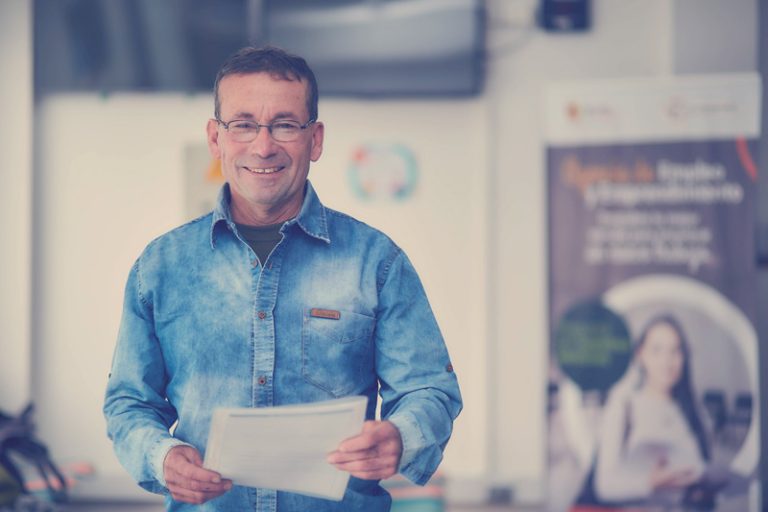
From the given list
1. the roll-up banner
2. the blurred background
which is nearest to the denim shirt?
the roll-up banner

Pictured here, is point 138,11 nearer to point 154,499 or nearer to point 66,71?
point 66,71

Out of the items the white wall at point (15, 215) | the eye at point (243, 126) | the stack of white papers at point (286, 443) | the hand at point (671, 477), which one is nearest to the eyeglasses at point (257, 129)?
the eye at point (243, 126)

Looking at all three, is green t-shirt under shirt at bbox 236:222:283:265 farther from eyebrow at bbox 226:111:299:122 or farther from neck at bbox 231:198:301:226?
eyebrow at bbox 226:111:299:122

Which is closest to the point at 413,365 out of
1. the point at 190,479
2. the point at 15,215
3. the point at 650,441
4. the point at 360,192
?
the point at 190,479

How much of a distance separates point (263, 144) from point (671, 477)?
309cm

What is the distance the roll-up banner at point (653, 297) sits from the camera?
12.2ft

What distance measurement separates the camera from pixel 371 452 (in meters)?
1.12

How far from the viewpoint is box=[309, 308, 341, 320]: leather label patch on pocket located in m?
1.18

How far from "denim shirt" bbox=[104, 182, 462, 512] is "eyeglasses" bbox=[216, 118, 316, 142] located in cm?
10

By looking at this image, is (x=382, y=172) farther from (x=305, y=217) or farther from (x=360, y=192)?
(x=305, y=217)

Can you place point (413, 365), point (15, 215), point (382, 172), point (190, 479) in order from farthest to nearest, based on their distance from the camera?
point (382, 172) → point (15, 215) → point (413, 365) → point (190, 479)

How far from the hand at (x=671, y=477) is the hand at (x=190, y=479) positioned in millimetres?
2975

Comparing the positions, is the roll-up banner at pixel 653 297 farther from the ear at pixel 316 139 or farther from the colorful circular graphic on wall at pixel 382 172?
the ear at pixel 316 139

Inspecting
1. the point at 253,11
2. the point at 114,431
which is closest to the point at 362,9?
the point at 253,11
